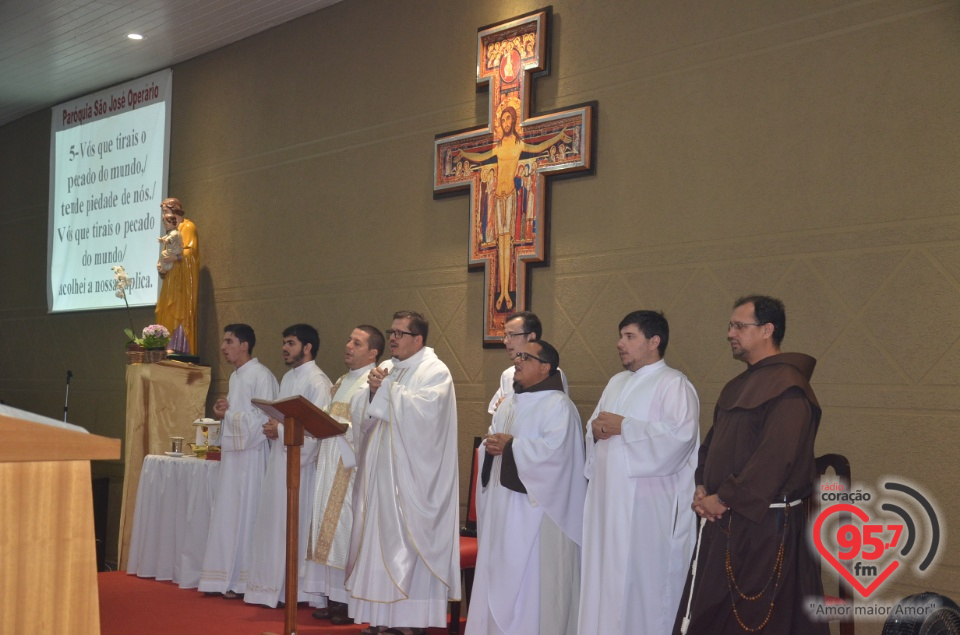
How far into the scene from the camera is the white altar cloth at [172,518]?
7.39m

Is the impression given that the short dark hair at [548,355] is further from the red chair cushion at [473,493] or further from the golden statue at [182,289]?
the golden statue at [182,289]

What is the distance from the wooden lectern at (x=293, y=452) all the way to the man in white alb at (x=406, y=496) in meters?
1.09

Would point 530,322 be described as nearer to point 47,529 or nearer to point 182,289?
point 182,289

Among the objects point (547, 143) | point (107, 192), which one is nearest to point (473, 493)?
point (547, 143)

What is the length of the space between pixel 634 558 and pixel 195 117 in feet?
22.4

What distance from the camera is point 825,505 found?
4.40 meters

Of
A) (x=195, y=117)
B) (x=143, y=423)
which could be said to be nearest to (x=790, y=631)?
(x=143, y=423)

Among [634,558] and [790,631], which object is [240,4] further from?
[790,631]

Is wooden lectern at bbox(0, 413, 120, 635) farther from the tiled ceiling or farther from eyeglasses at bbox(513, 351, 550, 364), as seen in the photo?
the tiled ceiling

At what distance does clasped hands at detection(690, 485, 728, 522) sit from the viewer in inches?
160

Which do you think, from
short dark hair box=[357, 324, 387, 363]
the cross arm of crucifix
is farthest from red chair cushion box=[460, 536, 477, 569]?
the cross arm of crucifix

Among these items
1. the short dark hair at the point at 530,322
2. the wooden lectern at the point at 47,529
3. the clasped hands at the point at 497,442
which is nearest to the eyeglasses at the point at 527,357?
the clasped hands at the point at 497,442

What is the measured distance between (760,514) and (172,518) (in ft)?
17.1

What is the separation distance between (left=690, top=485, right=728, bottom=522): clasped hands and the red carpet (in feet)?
7.70
